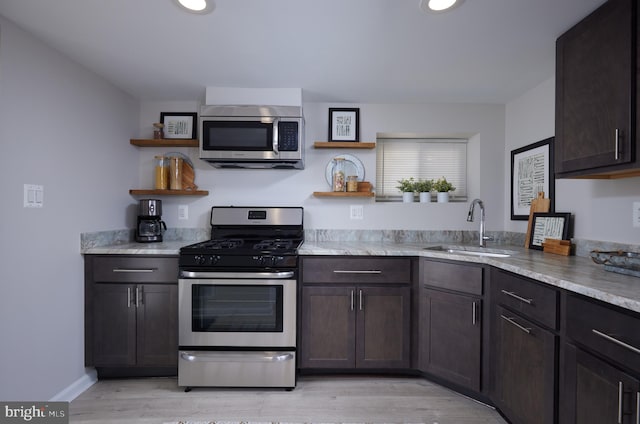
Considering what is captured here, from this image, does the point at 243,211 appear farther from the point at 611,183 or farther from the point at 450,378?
the point at 611,183

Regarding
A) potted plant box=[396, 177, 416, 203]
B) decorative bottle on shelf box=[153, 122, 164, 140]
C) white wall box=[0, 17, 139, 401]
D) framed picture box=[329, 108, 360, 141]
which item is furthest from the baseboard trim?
potted plant box=[396, 177, 416, 203]

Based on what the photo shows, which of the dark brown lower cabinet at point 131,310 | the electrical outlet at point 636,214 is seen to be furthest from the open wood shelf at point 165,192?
the electrical outlet at point 636,214

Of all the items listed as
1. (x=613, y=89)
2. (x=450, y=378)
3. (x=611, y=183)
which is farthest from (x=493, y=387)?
(x=613, y=89)

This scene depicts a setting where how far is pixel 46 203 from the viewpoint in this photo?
1.85 metres

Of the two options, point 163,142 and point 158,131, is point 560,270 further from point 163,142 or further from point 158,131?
point 158,131

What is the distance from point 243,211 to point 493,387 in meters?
2.10

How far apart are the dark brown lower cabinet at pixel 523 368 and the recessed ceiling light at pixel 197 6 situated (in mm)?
2093

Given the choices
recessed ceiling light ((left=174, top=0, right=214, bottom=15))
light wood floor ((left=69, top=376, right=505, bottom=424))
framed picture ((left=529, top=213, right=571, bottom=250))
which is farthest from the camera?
framed picture ((left=529, top=213, right=571, bottom=250))

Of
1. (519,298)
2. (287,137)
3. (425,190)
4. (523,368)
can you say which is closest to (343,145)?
(287,137)

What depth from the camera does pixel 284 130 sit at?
2365mm

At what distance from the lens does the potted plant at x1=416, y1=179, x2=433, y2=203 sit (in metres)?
2.75

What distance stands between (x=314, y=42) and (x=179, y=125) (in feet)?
5.02

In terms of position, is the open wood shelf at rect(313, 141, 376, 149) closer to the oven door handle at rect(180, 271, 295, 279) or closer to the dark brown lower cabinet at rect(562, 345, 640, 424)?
the oven door handle at rect(180, 271, 295, 279)

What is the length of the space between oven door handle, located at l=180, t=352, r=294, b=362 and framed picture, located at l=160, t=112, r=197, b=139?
173 cm
